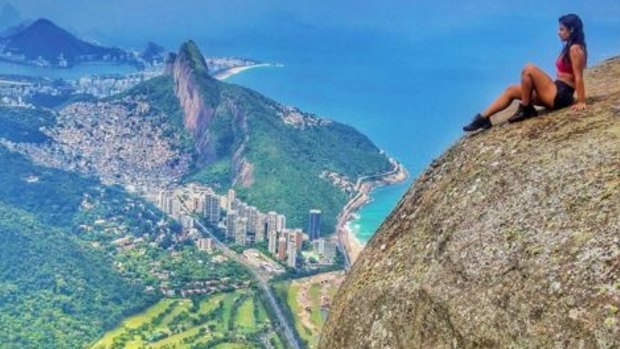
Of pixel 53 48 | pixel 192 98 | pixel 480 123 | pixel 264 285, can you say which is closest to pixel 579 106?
pixel 480 123

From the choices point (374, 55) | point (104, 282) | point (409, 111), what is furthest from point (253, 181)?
point (374, 55)

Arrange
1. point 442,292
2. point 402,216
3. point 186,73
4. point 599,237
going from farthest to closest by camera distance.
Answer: point 186,73 < point 402,216 < point 442,292 < point 599,237

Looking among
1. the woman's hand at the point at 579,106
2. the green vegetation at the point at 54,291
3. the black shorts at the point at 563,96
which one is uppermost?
the black shorts at the point at 563,96

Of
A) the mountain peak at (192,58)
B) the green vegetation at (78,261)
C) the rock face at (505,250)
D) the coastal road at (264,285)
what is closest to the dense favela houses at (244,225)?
the coastal road at (264,285)

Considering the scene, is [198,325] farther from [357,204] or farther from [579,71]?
[579,71]

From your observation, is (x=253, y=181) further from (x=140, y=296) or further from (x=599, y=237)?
(x=599, y=237)

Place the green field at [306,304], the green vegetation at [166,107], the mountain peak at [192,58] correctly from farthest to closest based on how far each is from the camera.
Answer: the mountain peak at [192,58], the green vegetation at [166,107], the green field at [306,304]

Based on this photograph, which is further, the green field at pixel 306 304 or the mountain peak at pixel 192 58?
the mountain peak at pixel 192 58

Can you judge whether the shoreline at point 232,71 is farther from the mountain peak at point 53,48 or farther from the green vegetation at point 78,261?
the green vegetation at point 78,261
